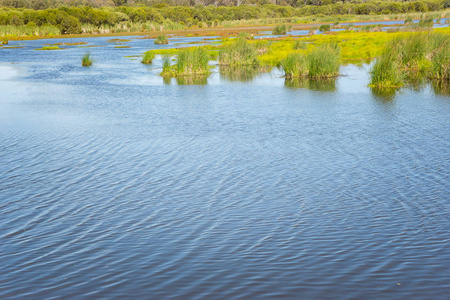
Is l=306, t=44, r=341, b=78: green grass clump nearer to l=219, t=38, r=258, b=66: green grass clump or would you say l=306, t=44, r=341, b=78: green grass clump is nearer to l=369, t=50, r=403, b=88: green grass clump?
l=369, t=50, r=403, b=88: green grass clump

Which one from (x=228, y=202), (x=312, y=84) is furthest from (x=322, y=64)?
(x=228, y=202)

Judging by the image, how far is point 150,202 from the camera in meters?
9.30

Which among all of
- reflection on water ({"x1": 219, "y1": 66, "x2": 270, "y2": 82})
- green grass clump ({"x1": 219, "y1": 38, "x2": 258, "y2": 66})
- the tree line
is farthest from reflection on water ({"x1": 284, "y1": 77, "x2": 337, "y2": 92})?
the tree line

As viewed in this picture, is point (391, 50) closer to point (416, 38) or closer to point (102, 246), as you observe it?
point (416, 38)

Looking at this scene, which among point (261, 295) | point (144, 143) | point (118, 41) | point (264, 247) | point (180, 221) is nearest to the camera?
point (261, 295)

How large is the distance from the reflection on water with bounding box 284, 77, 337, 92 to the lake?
4.56 meters

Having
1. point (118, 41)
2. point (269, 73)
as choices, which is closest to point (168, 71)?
point (269, 73)

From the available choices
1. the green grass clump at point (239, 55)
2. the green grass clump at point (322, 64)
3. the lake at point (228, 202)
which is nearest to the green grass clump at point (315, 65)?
the green grass clump at point (322, 64)

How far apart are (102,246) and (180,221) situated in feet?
4.69

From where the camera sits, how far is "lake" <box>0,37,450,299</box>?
20.7 ft

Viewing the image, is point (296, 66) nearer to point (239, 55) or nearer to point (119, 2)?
point (239, 55)

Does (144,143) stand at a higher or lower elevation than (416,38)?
lower

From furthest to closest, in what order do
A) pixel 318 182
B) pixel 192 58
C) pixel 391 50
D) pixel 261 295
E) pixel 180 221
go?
1. pixel 192 58
2. pixel 391 50
3. pixel 318 182
4. pixel 180 221
5. pixel 261 295

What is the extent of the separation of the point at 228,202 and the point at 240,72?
2450cm
